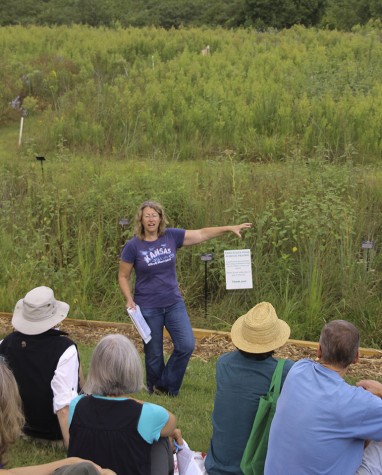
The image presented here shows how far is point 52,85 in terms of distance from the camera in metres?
18.2

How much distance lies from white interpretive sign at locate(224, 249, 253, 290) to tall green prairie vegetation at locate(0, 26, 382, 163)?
3.22 meters

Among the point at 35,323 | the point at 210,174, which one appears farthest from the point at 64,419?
the point at 210,174

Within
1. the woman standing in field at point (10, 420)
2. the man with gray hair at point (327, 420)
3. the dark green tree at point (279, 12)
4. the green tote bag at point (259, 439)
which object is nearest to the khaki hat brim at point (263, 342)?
the green tote bag at point (259, 439)

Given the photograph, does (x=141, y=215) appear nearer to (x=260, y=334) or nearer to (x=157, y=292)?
(x=157, y=292)

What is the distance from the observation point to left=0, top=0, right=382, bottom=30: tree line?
4094cm

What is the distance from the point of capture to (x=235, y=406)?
440 cm

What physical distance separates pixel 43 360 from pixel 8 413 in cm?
170

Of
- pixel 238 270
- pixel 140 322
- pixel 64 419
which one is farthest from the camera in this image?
pixel 238 270

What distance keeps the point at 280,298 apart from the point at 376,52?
11826 mm

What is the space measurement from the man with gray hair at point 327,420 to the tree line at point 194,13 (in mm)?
36032

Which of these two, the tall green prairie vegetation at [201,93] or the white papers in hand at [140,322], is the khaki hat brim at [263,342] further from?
the tall green prairie vegetation at [201,93]

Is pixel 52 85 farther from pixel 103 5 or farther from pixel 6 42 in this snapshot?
pixel 103 5

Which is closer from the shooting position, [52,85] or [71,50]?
[52,85]

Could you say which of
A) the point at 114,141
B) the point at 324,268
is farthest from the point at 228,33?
the point at 324,268
